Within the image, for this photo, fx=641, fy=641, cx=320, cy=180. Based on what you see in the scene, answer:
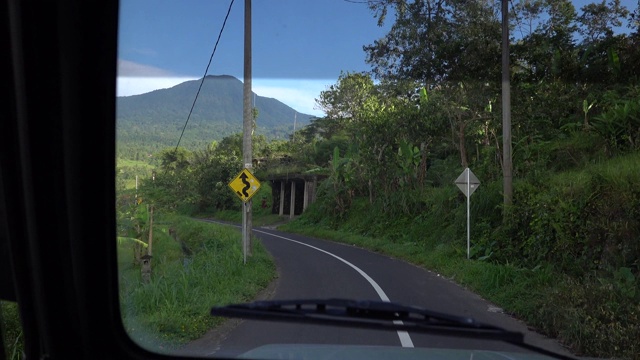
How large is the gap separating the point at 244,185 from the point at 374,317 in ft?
37.4

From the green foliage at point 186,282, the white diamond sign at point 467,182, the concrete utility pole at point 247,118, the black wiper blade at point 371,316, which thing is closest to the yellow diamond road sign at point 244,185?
the concrete utility pole at point 247,118

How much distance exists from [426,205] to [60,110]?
20.0 metres

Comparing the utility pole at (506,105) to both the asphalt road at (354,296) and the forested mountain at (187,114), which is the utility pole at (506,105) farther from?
the forested mountain at (187,114)

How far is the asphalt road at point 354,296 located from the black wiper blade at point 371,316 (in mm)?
411

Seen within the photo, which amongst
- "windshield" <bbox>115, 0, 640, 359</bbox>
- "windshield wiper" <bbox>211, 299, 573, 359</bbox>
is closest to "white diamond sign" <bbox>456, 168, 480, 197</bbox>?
"windshield" <bbox>115, 0, 640, 359</bbox>

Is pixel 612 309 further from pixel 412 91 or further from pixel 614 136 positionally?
pixel 412 91

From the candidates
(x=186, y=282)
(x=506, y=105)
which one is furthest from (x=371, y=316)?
(x=506, y=105)

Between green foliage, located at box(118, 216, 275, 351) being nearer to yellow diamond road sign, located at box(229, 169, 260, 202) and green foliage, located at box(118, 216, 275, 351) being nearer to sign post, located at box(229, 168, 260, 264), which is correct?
sign post, located at box(229, 168, 260, 264)

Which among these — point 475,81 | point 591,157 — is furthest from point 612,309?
point 475,81

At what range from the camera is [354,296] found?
9570 millimetres

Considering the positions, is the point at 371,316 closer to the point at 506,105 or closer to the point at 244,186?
the point at 506,105

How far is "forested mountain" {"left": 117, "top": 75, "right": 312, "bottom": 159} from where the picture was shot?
519 cm

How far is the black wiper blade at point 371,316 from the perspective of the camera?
2926 mm

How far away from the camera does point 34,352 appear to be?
2920mm
